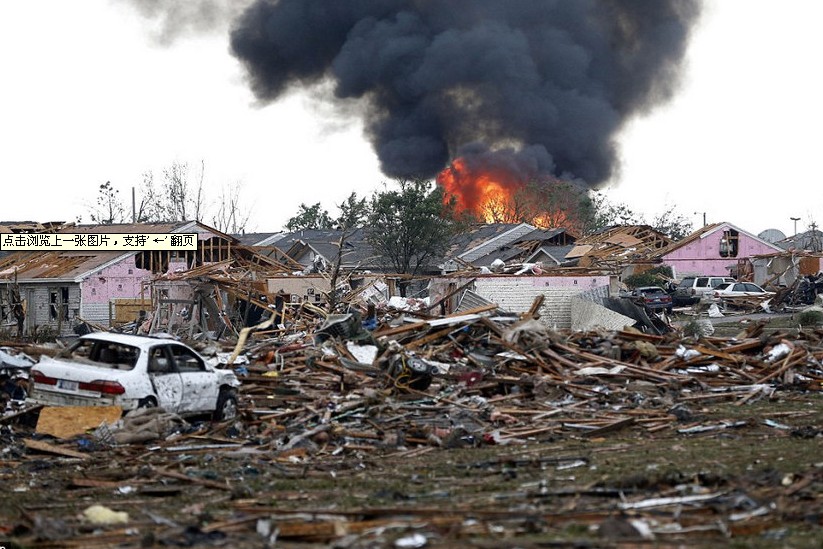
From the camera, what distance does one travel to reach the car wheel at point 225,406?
15.5 meters

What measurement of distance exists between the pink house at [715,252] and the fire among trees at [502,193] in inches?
743

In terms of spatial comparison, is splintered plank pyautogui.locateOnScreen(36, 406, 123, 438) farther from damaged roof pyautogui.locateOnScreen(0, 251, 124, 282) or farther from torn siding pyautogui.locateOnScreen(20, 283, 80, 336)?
torn siding pyautogui.locateOnScreen(20, 283, 80, 336)

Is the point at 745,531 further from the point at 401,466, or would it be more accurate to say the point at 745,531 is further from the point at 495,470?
the point at 401,466

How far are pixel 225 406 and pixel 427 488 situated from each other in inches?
247

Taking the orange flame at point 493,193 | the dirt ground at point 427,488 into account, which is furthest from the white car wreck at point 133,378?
the orange flame at point 493,193

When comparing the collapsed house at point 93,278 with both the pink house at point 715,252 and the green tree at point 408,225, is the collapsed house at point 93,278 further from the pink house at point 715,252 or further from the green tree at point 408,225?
the pink house at point 715,252

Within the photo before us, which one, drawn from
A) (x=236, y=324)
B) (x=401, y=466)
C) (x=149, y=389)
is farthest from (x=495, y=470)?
(x=236, y=324)

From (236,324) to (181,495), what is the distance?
90.8 feet

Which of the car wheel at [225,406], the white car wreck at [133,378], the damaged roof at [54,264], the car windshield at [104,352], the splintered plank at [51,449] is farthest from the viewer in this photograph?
the damaged roof at [54,264]

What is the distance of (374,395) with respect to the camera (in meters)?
16.7

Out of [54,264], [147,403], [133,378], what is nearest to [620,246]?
[54,264]

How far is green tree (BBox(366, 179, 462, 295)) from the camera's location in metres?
59.3

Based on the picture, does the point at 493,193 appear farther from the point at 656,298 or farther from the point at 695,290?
the point at 656,298

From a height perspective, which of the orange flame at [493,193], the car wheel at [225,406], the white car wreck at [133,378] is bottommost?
the car wheel at [225,406]
